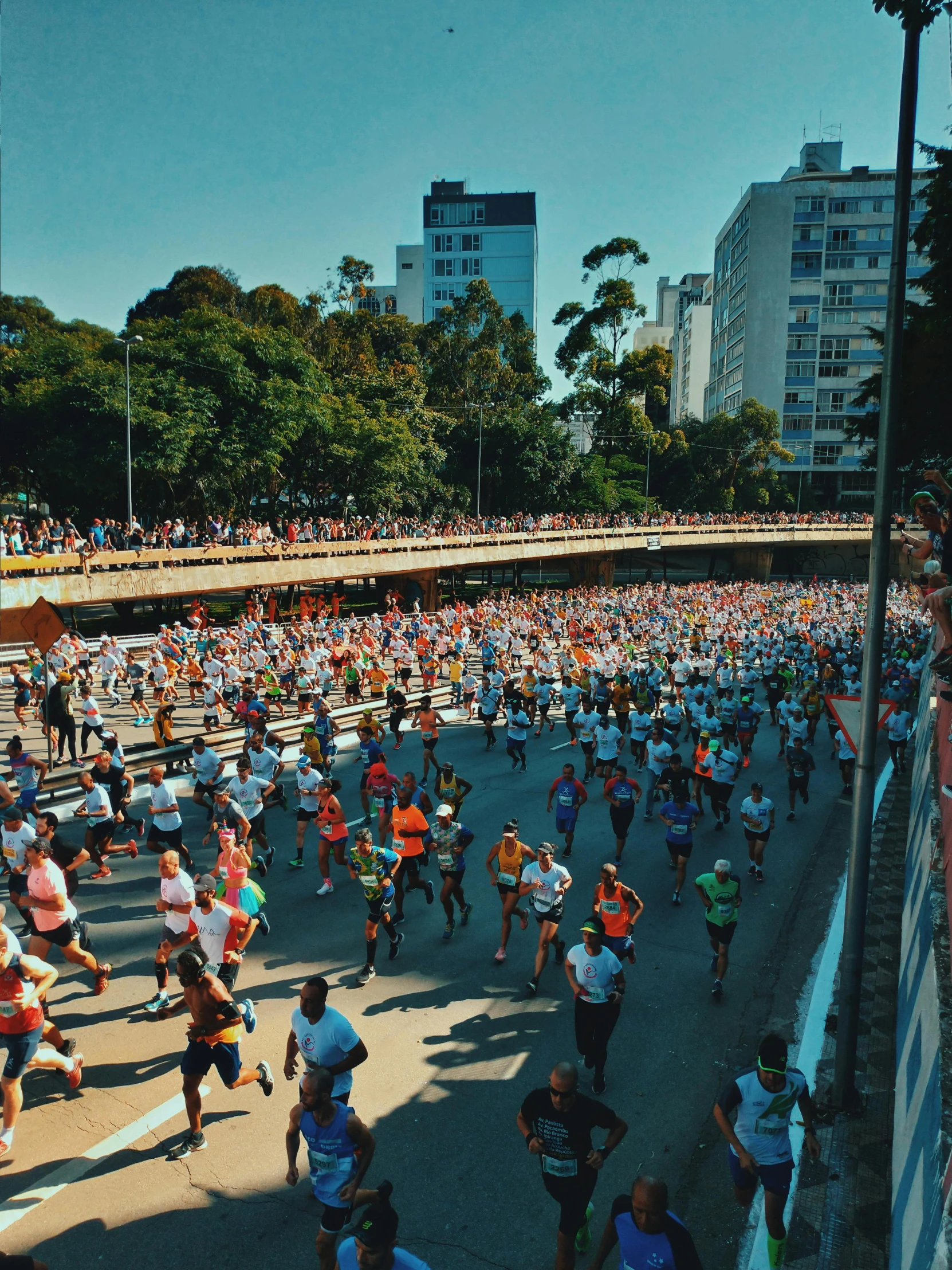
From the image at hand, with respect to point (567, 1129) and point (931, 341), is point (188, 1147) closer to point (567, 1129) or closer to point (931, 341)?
point (567, 1129)

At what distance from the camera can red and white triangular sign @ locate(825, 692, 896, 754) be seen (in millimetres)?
6789

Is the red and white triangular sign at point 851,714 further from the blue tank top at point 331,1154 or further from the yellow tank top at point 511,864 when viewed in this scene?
the blue tank top at point 331,1154

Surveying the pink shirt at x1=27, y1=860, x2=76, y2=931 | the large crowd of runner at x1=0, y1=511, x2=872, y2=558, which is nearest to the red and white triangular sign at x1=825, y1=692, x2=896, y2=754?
the pink shirt at x1=27, y1=860, x2=76, y2=931

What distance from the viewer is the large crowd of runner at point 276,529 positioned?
23562 mm

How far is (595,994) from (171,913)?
375 cm

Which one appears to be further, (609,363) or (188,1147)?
(609,363)

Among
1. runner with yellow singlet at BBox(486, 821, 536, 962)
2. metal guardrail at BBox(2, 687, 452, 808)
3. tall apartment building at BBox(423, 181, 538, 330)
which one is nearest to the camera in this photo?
runner with yellow singlet at BBox(486, 821, 536, 962)

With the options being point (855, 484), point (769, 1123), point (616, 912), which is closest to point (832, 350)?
point (855, 484)

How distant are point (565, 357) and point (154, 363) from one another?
3847 centimetres

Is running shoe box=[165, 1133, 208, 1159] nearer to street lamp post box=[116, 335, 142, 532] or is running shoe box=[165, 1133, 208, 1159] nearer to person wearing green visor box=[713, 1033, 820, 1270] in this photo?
person wearing green visor box=[713, 1033, 820, 1270]

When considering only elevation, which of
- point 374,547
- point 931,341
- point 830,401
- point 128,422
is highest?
point 830,401

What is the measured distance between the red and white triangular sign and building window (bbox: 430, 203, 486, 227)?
11184 centimetres

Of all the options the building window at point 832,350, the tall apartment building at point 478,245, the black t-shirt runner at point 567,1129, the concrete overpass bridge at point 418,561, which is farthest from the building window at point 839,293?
the black t-shirt runner at point 567,1129

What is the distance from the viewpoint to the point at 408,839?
8.92 m
